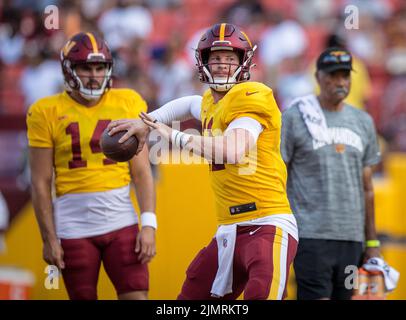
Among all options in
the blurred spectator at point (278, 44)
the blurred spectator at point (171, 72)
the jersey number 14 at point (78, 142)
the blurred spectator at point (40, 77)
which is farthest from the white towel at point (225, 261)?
the blurred spectator at point (40, 77)

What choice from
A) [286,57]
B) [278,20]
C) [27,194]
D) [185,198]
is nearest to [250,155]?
[185,198]

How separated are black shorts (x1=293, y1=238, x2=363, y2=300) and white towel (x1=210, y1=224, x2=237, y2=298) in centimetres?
101

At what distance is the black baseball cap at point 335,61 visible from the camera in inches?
230

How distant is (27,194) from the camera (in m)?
8.35

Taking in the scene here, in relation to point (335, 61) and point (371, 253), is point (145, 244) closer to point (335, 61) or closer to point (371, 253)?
point (371, 253)

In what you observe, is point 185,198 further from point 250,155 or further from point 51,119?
point 250,155

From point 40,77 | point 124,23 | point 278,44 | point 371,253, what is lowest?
point 371,253

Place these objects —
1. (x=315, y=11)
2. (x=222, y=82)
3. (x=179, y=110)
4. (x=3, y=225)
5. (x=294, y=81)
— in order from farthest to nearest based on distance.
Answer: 1. (x=315, y=11)
2. (x=294, y=81)
3. (x=3, y=225)
4. (x=179, y=110)
5. (x=222, y=82)

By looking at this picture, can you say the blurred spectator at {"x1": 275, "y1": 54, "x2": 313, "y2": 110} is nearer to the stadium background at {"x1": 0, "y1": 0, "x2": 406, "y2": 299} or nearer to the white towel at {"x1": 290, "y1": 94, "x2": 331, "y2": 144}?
the stadium background at {"x1": 0, "y1": 0, "x2": 406, "y2": 299}

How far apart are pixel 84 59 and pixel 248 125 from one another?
159 cm

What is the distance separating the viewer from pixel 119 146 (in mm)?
4617

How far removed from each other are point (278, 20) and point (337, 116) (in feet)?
17.4

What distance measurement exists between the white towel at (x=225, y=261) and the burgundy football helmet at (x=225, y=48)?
0.81 m

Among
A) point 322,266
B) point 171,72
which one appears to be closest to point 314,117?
point 322,266
